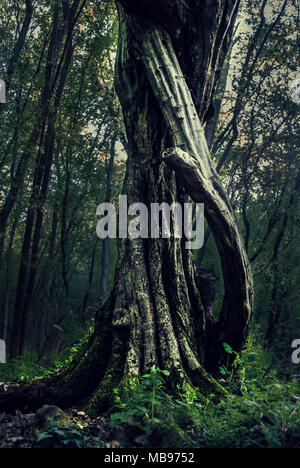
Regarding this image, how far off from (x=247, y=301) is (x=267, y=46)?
11.9 metres

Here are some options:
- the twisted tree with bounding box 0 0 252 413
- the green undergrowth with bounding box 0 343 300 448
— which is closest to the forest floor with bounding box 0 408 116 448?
the green undergrowth with bounding box 0 343 300 448

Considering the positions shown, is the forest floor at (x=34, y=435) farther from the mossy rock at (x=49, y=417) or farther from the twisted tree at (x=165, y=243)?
the twisted tree at (x=165, y=243)

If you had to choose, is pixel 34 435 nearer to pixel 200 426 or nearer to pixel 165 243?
pixel 200 426

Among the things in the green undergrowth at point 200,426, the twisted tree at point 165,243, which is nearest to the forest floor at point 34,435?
the green undergrowth at point 200,426

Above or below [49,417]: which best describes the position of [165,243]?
above

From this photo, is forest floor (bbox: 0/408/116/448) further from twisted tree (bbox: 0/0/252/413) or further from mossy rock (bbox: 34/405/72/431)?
twisted tree (bbox: 0/0/252/413)

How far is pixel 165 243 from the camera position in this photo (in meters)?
5.25

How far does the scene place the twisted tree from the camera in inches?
183

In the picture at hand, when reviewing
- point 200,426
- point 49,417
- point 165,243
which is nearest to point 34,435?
point 49,417

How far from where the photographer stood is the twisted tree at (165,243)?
4660 millimetres

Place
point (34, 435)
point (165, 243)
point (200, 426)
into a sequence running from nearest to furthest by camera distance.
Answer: point (34, 435) → point (200, 426) → point (165, 243)
